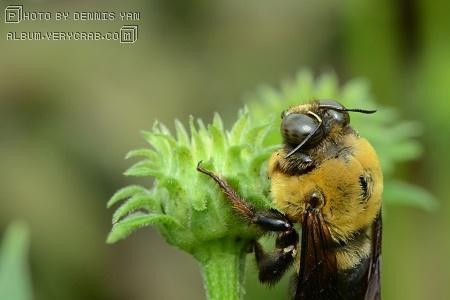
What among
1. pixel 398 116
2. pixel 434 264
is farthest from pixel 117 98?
pixel 434 264

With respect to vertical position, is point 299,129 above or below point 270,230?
above

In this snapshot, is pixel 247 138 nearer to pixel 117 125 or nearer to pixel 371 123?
pixel 371 123

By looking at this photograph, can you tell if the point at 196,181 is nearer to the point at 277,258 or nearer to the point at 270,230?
the point at 270,230

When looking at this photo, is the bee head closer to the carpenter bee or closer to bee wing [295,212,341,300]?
the carpenter bee

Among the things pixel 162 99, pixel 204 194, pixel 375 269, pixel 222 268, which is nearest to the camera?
pixel 204 194

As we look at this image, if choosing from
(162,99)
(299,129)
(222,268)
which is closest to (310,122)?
(299,129)
